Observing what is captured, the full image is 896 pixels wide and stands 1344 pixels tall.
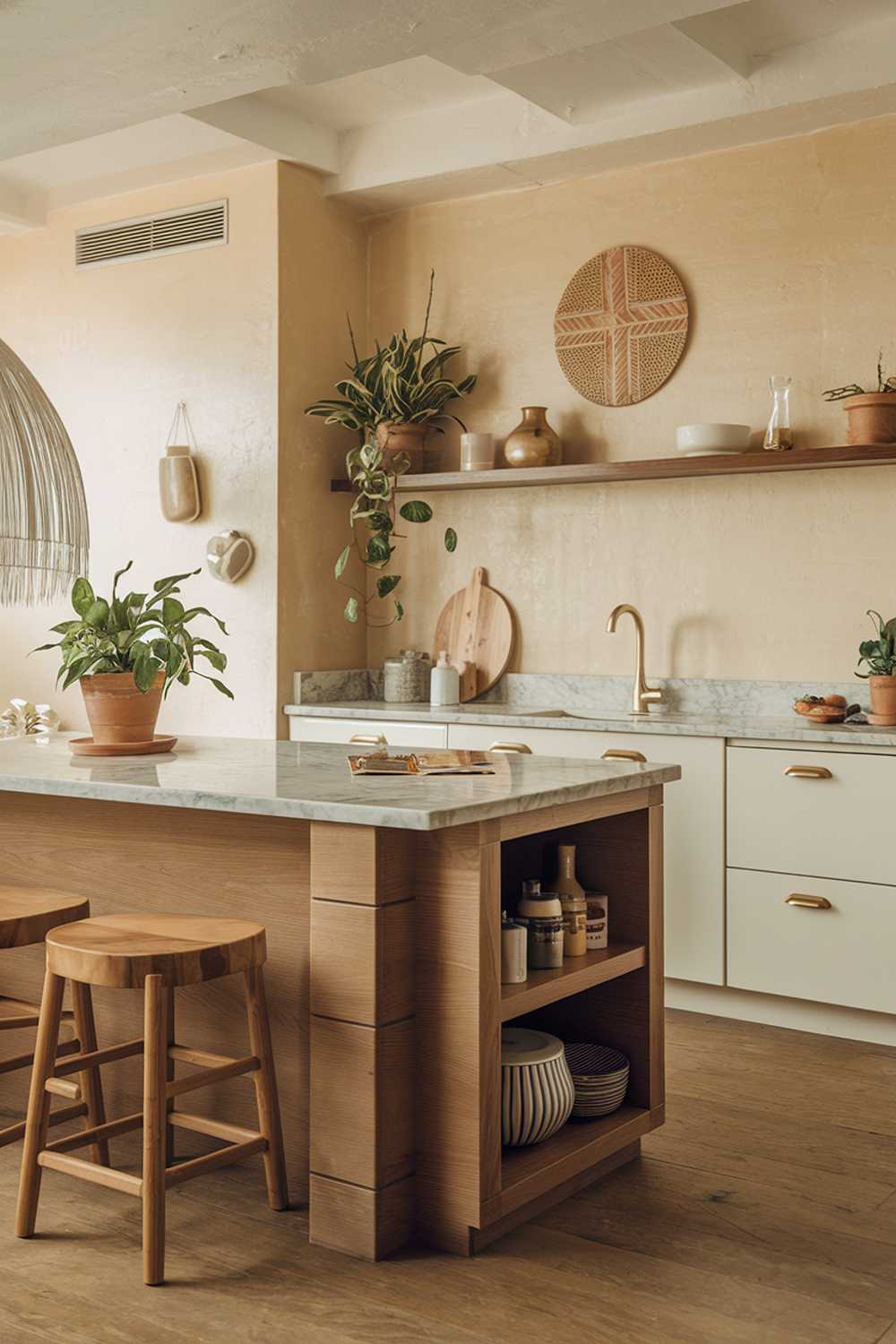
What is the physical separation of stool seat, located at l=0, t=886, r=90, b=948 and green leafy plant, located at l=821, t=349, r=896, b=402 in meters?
2.63

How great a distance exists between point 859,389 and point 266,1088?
2744mm

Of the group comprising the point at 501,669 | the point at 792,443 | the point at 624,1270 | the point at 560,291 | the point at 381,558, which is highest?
the point at 560,291

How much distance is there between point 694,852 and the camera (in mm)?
3916

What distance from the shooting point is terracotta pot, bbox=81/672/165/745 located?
3211 millimetres

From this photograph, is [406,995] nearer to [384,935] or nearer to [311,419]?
[384,935]

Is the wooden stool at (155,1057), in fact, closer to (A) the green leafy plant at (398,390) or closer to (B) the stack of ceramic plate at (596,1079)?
(B) the stack of ceramic plate at (596,1079)

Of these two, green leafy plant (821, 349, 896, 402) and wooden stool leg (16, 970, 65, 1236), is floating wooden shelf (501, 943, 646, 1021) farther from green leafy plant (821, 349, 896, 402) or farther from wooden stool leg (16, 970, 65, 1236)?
green leafy plant (821, 349, 896, 402)

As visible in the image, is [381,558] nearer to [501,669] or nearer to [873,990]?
[501,669]

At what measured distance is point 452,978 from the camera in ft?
7.75

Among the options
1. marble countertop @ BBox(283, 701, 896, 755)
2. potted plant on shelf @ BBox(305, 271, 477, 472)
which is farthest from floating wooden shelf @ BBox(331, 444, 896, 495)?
marble countertop @ BBox(283, 701, 896, 755)

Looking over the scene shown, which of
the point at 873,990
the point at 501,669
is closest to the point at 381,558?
the point at 501,669

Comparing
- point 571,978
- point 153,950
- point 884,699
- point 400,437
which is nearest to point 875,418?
point 884,699

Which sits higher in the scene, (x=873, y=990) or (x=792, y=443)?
(x=792, y=443)

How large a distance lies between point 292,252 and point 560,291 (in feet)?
3.16
